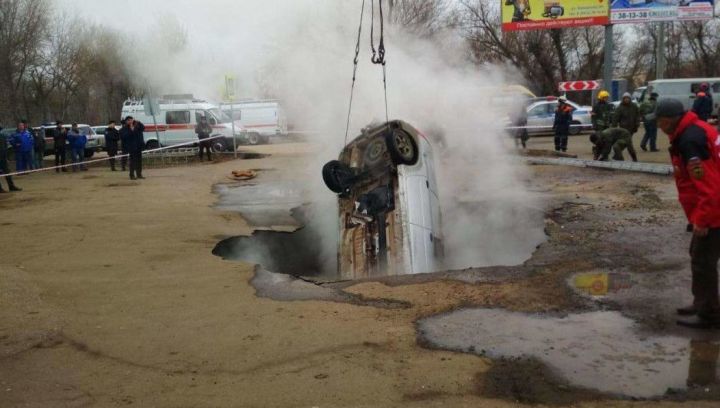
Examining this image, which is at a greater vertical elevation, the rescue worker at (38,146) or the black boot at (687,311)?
the rescue worker at (38,146)

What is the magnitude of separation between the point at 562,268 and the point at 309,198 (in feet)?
20.9

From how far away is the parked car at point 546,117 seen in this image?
83.8 feet

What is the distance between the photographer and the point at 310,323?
4.97 meters

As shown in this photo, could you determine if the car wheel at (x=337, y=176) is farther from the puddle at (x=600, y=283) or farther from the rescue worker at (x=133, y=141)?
the rescue worker at (x=133, y=141)

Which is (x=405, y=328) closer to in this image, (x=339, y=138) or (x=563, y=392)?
(x=563, y=392)

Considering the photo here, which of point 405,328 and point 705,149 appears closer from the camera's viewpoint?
point 705,149

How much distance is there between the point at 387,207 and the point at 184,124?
68.3 ft

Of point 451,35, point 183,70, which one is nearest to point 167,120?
point 183,70

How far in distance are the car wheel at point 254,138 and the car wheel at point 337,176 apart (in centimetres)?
2136

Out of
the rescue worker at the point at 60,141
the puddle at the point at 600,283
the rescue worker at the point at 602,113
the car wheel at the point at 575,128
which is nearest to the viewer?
the puddle at the point at 600,283

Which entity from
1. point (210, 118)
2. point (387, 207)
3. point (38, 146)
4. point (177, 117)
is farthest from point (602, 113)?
point (38, 146)

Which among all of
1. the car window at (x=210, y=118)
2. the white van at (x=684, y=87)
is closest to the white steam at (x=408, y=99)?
the car window at (x=210, y=118)

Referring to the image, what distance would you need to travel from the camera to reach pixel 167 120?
84.9 ft

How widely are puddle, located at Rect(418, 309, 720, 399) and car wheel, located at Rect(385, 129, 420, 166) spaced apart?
229 cm
